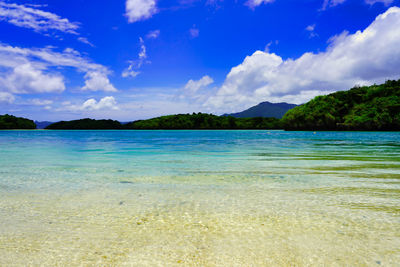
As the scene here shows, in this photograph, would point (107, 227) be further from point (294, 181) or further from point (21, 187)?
point (294, 181)

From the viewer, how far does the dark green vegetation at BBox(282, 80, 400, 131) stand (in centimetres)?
10550

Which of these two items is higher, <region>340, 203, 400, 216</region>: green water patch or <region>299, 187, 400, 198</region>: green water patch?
<region>340, 203, 400, 216</region>: green water patch

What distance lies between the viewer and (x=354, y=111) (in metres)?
121

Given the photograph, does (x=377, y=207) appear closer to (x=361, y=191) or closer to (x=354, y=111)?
(x=361, y=191)

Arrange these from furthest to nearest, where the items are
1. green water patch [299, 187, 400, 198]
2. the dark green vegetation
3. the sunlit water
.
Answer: the dark green vegetation → green water patch [299, 187, 400, 198] → the sunlit water

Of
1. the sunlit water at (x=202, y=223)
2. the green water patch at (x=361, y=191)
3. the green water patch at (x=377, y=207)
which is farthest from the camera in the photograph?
the green water patch at (x=361, y=191)

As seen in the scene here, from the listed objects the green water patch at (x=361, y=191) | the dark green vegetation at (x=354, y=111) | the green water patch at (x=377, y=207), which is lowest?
the green water patch at (x=361, y=191)

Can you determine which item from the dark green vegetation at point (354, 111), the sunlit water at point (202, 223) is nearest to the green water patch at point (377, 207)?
the sunlit water at point (202, 223)

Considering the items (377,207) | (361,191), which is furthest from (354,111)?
(377,207)

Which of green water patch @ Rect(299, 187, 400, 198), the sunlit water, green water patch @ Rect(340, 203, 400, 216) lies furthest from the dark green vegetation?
green water patch @ Rect(340, 203, 400, 216)

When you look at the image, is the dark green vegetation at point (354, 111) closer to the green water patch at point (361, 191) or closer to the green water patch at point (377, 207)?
the green water patch at point (361, 191)

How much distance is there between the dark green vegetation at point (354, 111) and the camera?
106 m

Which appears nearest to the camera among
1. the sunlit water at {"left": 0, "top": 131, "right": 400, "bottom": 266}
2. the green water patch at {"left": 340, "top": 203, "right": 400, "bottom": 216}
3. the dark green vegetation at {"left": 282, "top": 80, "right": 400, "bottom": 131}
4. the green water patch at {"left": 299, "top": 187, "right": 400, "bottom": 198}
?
the sunlit water at {"left": 0, "top": 131, "right": 400, "bottom": 266}

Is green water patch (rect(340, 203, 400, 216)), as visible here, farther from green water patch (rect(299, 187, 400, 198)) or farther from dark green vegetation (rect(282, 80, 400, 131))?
dark green vegetation (rect(282, 80, 400, 131))
